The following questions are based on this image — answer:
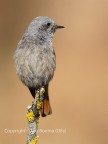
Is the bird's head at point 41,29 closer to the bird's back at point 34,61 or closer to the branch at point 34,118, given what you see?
the bird's back at point 34,61

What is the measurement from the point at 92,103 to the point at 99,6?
306cm

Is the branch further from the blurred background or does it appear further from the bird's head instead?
the blurred background

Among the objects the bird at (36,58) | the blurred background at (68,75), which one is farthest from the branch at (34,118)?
the blurred background at (68,75)

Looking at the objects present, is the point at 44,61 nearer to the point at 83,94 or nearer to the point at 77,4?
the point at 83,94

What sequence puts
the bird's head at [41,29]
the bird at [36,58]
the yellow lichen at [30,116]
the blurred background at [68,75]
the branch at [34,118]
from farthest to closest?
1. the blurred background at [68,75]
2. the bird's head at [41,29]
3. the bird at [36,58]
4. the yellow lichen at [30,116]
5. the branch at [34,118]

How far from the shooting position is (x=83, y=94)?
15.5 meters

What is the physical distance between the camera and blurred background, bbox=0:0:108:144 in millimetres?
14320

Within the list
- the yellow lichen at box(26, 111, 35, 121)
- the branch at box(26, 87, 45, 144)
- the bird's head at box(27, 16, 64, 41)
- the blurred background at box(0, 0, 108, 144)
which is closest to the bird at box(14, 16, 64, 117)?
the bird's head at box(27, 16, 64, 41)

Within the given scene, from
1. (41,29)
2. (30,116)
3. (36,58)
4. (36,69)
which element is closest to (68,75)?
(41,29)

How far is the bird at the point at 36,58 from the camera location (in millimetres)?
10453

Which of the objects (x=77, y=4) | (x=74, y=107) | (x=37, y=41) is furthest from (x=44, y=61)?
(x=77, y=4)

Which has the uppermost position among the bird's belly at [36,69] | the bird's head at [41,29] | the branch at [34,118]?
the bird's head at [41,29]

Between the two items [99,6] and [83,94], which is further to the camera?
[99,6]

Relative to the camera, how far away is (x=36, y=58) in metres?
10.4
